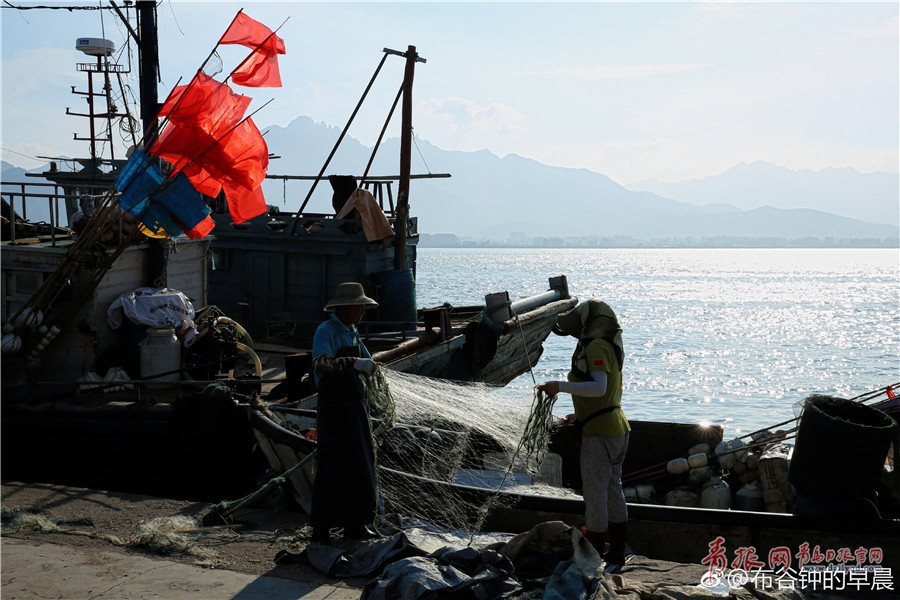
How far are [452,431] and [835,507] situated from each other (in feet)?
10.7

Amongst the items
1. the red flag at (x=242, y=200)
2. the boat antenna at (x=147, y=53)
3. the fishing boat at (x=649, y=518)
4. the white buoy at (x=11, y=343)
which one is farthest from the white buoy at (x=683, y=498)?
the boat antenna at (x=147, y=53)

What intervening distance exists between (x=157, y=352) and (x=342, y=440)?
16.3ft

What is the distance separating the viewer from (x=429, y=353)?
12859 millimetres

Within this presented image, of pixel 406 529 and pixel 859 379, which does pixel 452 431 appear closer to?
pixel 406 529

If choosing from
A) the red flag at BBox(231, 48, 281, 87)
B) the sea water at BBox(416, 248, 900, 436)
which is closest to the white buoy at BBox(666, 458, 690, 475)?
the sea water at BBox(416, 248, 900, 436)

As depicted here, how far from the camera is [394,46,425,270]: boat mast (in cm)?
1574

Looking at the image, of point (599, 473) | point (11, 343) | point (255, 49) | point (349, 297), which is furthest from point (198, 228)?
point (599, 473)

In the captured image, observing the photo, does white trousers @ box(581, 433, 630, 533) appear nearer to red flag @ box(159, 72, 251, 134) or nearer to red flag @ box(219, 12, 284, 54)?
red flag @ box(159, 72, 251, 134)

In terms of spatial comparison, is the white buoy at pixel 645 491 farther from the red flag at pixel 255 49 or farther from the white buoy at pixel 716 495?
the red flag at pixel 255 49

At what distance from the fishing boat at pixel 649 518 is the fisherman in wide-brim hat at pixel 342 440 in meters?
0.73

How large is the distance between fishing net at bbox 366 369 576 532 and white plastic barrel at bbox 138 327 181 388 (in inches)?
152

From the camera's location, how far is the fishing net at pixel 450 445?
20.1ft

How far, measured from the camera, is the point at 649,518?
624 centimetres

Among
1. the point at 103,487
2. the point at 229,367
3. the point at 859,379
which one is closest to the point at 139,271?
the point at 229,367
